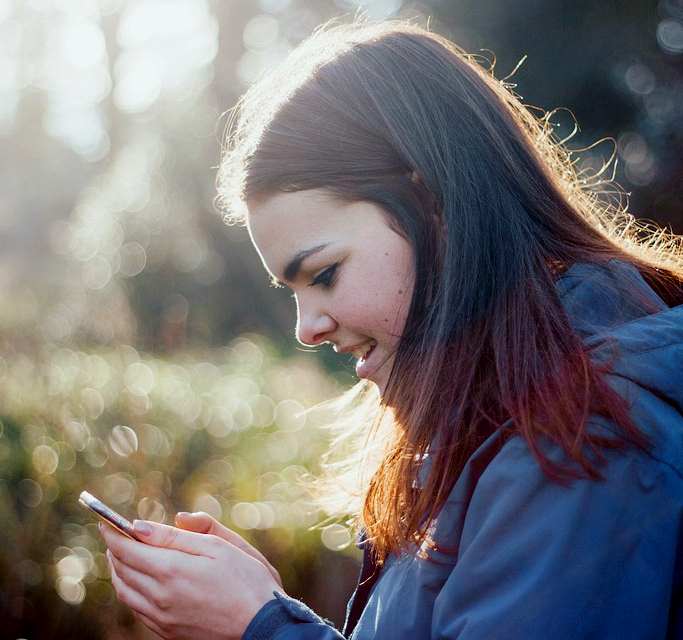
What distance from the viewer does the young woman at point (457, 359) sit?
130cm

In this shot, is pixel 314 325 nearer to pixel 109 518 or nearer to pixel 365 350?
pixel 365 350

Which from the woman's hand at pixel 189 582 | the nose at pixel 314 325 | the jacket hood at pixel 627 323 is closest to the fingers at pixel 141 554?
the woman's hand at pixel 189 582

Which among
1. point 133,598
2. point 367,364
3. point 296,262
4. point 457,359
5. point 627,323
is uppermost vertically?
point 627,323

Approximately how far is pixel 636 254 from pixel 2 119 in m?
23.7

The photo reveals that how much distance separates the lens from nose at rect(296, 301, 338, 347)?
1.95 m

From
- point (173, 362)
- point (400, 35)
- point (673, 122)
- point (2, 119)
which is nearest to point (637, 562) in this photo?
point (400, 35)

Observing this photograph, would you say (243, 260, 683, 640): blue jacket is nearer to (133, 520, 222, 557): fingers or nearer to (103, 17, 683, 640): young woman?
(103, 17, 683, 640): young woman

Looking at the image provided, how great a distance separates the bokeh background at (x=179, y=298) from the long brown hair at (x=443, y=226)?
1645mm

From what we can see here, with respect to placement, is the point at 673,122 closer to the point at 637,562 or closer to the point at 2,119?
the point at 637,562

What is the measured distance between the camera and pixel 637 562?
4.20ft

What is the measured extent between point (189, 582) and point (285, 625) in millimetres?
221

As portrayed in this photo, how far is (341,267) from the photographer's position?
1874 millimetres

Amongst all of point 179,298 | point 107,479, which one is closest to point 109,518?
point 107,479

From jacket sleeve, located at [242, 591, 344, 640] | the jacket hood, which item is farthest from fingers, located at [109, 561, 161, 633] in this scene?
the jacket hood
